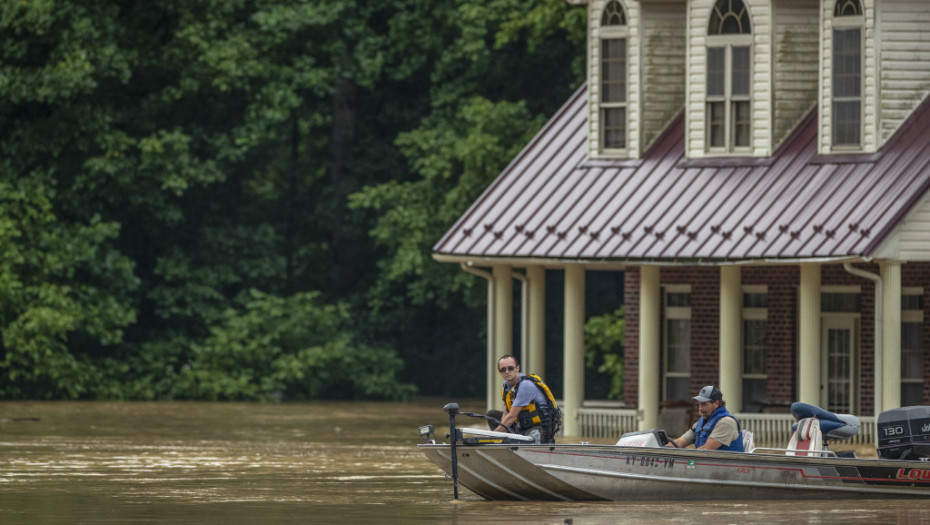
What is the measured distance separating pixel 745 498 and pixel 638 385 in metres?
11.7

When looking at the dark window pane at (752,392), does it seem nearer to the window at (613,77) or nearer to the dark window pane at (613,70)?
the window at (613,77)

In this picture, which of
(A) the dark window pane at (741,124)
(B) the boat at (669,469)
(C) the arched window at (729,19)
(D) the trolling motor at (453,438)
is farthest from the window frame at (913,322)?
(D) the trolling motor at (453,438)

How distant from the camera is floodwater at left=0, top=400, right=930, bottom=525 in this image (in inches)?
848

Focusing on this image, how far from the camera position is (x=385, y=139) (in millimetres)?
56344

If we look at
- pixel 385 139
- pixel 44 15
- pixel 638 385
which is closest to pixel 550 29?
pixel 385 139

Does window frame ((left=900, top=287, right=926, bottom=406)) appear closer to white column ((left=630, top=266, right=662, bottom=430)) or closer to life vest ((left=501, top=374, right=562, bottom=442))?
white column ((left=630, top=266, right=662, bottom=430))

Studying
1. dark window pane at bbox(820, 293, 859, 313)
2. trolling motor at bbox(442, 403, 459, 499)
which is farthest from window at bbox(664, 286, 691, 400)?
trolling motor at bbox(442, 403, 459, 499)

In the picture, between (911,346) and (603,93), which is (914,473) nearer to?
(911,346)

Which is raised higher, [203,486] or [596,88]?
[596,88]

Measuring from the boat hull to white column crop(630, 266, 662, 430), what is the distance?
10.3 m

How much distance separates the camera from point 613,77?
35719mm

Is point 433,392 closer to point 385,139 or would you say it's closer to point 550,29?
point 385,139

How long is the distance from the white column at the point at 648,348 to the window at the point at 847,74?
11.9ft

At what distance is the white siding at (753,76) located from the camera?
33.5 meters
